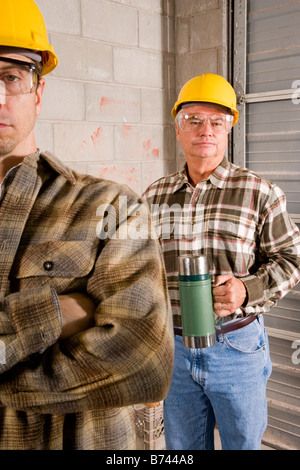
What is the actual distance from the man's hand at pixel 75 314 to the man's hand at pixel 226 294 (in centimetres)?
100

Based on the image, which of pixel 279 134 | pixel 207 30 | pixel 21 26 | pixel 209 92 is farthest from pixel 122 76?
pixel 21 26

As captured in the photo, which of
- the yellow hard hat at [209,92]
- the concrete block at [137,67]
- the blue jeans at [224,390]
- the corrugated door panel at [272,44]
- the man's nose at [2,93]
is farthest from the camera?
the concrete block at [137,67]

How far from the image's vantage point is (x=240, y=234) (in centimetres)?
247

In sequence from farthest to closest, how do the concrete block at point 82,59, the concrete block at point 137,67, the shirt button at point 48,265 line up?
1. the concrete block at point 137,67
2. the concrete block at point 82,59
3. the shirt button at point 48,265

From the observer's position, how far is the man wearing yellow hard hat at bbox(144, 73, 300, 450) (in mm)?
2383

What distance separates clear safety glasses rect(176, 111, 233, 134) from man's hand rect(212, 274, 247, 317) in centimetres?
90

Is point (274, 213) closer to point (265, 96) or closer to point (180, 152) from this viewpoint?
point (265, 96)

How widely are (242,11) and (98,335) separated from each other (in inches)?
123

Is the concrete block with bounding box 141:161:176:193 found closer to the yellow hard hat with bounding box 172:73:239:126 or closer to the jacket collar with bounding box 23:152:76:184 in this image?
the yellow hard hat with bounding box 172:73:239:126

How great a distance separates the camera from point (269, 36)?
11.2ft

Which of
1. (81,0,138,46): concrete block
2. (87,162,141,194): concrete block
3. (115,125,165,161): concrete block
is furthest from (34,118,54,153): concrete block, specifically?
(81,0,138,46): concrete block

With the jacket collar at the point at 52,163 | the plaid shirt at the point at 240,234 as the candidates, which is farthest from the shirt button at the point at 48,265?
the plaid shirt at the point at 240,234

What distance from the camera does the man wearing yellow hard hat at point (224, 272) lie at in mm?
2383

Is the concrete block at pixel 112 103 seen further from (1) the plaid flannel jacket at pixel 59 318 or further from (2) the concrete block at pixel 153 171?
(1) the plaid flannel jacket at pixel 59 318
